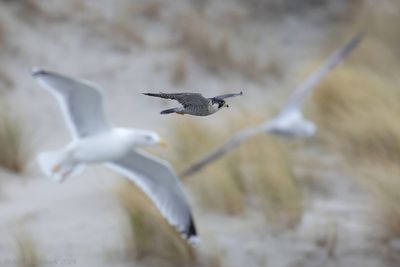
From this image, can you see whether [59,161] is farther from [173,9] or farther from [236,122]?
[173,9]

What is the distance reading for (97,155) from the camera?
3.94m

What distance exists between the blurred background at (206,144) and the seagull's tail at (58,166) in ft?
1.11

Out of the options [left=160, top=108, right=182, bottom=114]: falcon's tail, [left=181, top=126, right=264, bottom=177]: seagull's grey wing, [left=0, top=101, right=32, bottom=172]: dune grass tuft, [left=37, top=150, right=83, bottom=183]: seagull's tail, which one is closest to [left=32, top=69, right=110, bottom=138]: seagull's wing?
[left=37, top=150, right=83, bottom=183]: seagull's tail

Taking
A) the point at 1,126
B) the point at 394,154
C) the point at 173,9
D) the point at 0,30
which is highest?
the point at 173,9

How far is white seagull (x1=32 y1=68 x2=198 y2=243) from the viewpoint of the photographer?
→ 3895mm

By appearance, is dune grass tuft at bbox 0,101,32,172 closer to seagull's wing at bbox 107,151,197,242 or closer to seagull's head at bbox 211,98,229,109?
seagull's wing at bbox 107,151,197,242

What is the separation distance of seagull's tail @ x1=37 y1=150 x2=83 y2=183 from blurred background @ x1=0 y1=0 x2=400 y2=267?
0.34 metres

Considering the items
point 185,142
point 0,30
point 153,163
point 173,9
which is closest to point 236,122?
point 185,142

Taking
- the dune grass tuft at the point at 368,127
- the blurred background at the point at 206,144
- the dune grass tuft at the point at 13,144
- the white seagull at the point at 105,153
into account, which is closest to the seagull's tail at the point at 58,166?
the white seagull at the point at 105,153

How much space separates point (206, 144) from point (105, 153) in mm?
1881

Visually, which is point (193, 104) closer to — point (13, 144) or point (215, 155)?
point (215, 155)

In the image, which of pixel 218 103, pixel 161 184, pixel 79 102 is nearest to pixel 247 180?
pixel 161 184

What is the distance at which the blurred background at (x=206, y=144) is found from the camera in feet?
14.7

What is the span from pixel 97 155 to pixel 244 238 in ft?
3.62
